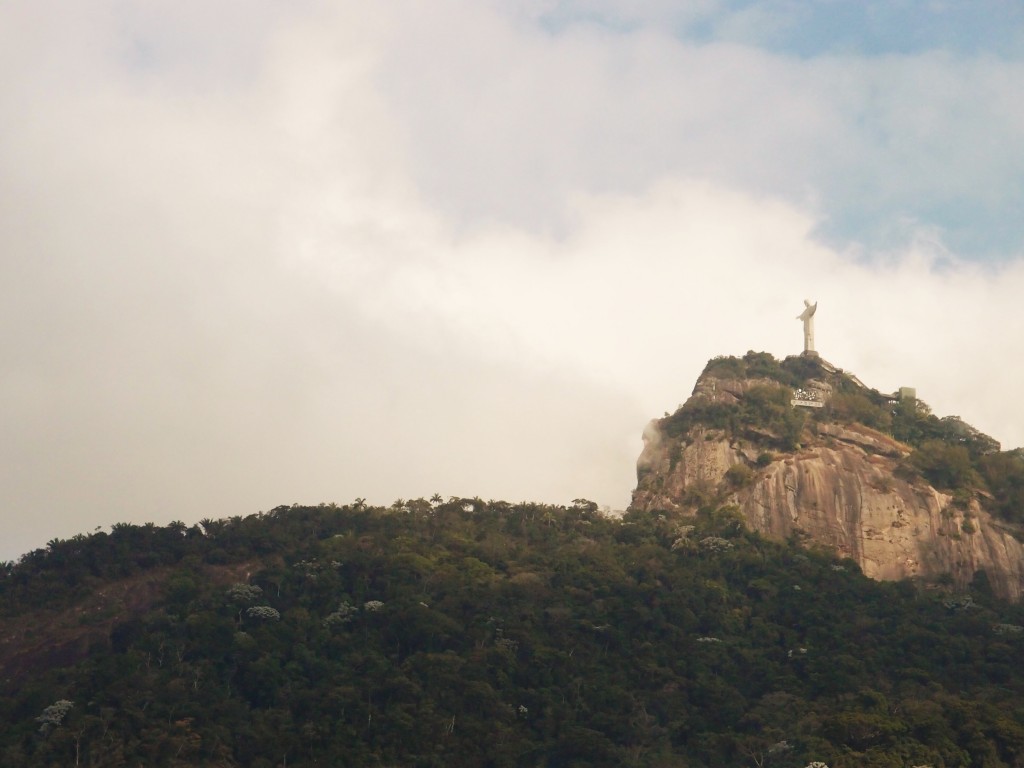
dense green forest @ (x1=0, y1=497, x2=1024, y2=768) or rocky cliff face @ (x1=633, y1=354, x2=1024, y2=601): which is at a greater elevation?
rocky cliff face @ (x1=633, y1=354, x2=1024, y2=601)

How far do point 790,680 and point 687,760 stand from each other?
8.25 meters

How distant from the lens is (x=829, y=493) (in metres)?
88.2

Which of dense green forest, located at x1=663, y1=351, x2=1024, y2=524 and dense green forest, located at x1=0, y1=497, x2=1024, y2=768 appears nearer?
dense green forest, located at x1=0, y1=497, x2=1024, y2=768

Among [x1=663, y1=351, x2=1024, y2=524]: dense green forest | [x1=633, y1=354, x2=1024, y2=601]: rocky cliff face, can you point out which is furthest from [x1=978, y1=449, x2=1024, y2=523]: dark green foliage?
[x1=633, y1=354, x2=1024, y2=601]: rocky cliff face

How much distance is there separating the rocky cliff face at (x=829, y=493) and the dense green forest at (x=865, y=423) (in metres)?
0.22

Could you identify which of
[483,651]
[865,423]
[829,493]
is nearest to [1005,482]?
[865,423]

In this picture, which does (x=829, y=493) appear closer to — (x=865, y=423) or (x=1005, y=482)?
(x=865, y=423)

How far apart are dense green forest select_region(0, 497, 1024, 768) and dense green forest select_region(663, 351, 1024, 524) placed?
9657 mm

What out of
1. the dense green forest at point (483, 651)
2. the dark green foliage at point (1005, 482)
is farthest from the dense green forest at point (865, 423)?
the dense green forest at point (483, 651)

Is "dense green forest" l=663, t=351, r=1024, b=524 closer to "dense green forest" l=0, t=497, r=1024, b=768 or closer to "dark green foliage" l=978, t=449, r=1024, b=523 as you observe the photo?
"dark green foliage" l=978, t=449, r=1024, b=523

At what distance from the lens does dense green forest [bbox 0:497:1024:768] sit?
192ft

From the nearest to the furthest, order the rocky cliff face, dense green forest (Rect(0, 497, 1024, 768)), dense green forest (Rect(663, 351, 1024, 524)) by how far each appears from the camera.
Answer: dense green forest (Rect(0, 497, 1024, 768)) → the rocky cliff face → dense green forest (Rect(663, 351, 1024, 524))

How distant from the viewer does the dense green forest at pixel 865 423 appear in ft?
296

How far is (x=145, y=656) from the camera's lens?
6397 centimetres
